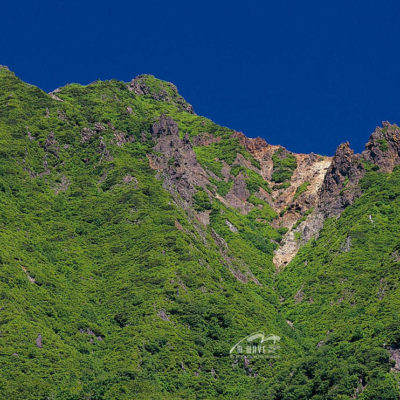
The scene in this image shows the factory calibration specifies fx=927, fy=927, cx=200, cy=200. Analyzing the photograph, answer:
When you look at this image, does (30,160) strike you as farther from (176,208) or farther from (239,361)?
(239,361)

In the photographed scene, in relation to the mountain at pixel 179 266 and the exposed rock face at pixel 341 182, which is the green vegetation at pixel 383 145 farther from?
the exposed rock face at pixel 341 182

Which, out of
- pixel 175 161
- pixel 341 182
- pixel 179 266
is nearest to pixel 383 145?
pixel 341 182

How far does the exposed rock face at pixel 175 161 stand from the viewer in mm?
170875

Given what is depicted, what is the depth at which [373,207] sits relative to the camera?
504 ft

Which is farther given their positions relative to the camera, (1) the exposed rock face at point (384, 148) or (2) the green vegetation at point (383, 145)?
(2) the green vegetation at point (383, 145)

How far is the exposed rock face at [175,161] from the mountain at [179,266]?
422mm

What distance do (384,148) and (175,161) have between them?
3896cm

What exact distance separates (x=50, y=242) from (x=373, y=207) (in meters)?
53.2

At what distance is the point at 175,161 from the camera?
17512 cm

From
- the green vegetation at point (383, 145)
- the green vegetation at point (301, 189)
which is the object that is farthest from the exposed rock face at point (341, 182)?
the green vegetation at point (301, 189)

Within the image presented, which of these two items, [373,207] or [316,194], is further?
[316,194]

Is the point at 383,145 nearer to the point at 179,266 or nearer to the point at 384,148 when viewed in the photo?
the point at 384,148

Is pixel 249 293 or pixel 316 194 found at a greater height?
pixel 316 194

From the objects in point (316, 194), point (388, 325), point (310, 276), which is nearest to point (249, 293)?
point (310, 276)
